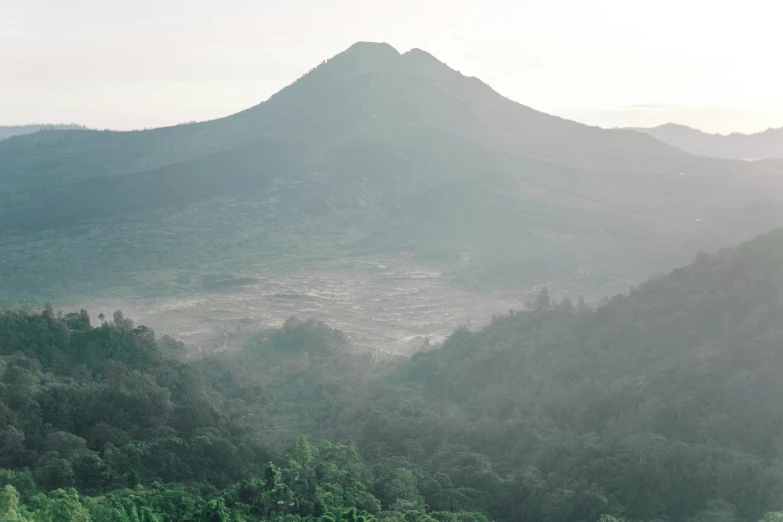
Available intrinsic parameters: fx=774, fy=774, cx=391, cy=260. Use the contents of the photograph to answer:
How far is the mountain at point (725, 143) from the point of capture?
415 ft

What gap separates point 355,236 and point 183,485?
46.4 metres

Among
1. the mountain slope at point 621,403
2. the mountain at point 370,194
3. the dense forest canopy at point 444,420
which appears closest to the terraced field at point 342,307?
the mountain at point 370,194

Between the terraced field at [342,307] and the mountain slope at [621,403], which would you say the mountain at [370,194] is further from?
the mountain slope at [621,403]

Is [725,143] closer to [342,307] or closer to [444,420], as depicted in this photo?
[342,307]

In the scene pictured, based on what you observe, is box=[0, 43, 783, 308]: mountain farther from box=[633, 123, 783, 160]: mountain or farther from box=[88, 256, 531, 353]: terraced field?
box=[633, 123, 783, 160]: mountain

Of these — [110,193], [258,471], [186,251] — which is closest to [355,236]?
[186,251]

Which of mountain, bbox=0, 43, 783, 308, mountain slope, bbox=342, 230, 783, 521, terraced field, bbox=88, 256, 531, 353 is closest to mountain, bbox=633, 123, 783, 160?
mountain, bbox=0, 43, 783, 308

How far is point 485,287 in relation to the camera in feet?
162

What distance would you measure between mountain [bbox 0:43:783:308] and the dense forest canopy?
66.1 feet

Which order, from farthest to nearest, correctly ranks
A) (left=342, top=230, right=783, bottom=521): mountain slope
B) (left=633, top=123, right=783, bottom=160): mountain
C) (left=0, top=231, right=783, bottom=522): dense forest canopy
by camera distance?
1. (left=633, top=123, right=783, bottom=160): mountain
2. (left=342, top=230, right=783, bottom=521): mountain slope
3. (left=0, top=231, right=783, bottom=522): dense forest canopy

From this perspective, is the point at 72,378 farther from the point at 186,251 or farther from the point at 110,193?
the point at 110,193

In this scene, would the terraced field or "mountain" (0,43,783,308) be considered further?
"mountain" (0,43,783,308)

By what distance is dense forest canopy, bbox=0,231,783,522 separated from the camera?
611 inches

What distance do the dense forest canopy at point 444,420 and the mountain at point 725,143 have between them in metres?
108
